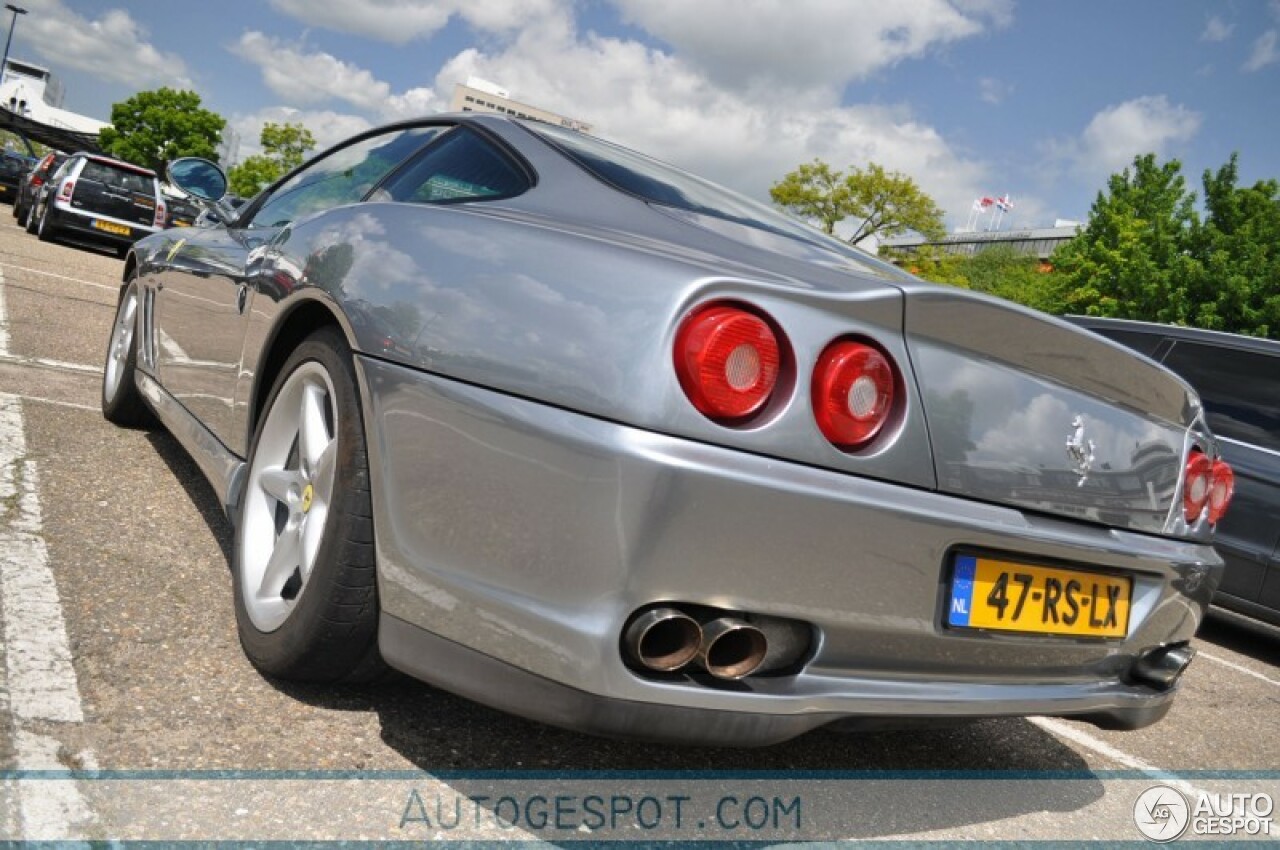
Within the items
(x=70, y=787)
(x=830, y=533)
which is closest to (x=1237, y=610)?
(x=830, y=533)

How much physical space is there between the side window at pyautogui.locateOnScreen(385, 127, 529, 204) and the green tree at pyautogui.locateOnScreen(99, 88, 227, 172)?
2621 inches

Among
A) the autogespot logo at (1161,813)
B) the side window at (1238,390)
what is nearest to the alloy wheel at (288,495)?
the autogespot logo at (1161,813)

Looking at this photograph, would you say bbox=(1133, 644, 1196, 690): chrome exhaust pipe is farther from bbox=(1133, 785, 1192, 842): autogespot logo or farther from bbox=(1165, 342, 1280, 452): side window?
bbox=(1165, 342, 1280, 452): side window

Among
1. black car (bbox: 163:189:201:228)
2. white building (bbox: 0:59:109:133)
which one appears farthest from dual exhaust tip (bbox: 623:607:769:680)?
white building (bbox: 0:59:109:133)

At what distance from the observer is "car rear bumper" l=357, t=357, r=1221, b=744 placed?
1.63 m

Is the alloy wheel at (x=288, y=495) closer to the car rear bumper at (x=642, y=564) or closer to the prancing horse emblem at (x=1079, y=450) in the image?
the car rear bumper at (x=642, y=564)

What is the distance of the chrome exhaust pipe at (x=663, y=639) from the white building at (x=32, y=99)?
94.3m

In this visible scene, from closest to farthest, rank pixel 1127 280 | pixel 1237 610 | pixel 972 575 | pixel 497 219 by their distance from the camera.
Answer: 1. pixel 972 575
2. pixel 497 219
3. pixel 1237 610
4. pixel 1127 280

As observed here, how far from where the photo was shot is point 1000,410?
6.46 ft

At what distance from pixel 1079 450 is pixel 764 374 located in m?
0.77

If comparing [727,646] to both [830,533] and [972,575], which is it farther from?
[972,575]

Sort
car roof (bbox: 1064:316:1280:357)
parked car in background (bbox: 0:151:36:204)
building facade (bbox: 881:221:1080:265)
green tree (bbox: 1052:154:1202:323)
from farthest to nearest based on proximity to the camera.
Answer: building facade (bbox: 881:221:1080:265) → parked car in background (bbox: 0:151:36:204) → green tree (bbox: 1052:154:1202:323) → car roof (bbox: 1064:316:1280:357)

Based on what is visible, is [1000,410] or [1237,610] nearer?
[1000,410]

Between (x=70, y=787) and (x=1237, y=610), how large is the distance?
17.8ft
